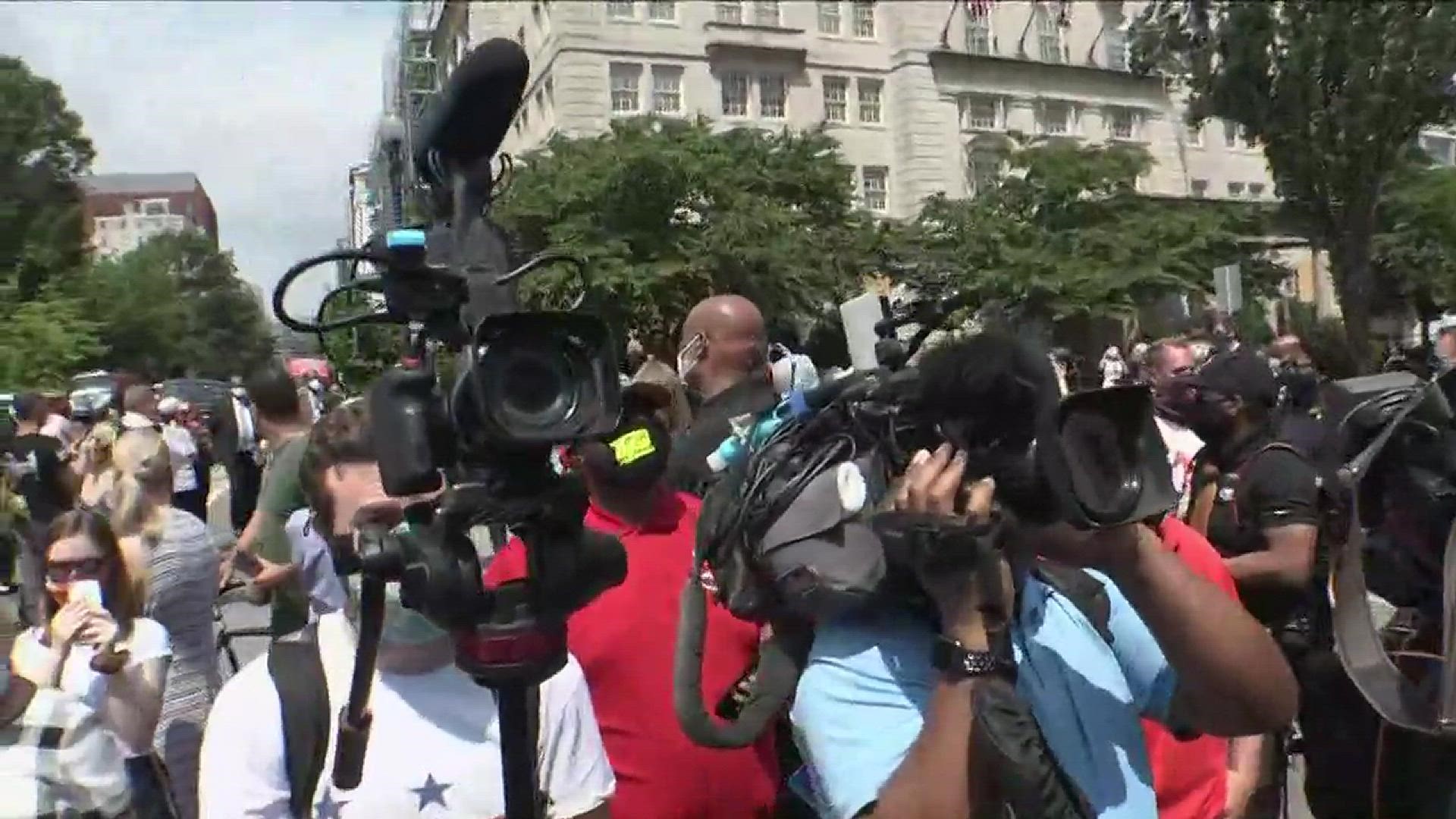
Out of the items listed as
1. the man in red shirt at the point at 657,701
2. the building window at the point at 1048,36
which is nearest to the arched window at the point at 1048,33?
the building window at the point at 1048,36

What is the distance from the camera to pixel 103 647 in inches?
139

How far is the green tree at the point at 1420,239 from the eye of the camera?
104ft

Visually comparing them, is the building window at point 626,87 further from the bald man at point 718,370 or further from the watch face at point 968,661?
the watch face at point 968,661

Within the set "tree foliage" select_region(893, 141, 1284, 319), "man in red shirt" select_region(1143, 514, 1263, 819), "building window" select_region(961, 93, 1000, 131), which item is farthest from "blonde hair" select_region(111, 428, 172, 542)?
"building window" select_region(961, 93, 1000, 131)

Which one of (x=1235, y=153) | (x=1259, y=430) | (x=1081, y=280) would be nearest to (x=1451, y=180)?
(x=1081, y=280)

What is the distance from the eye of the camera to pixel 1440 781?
9.24ft

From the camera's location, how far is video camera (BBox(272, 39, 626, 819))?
5.85 ft

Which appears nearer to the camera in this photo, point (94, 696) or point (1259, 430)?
point (94, 696)

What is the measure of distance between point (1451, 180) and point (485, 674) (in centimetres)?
3492

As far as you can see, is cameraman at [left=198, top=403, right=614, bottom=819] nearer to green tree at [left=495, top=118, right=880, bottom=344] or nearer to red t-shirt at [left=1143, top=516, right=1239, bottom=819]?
red t-shirt at [left=1143, top=516, right=1239, bottom=819]

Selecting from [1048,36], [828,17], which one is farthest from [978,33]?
[828,17]

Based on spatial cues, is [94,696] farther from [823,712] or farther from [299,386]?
[299,386]

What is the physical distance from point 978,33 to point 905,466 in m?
47.3

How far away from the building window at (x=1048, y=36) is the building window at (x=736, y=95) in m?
12.4
